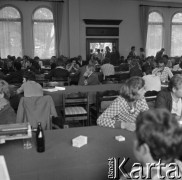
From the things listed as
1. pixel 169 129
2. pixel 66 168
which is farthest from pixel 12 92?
pixel 169 129

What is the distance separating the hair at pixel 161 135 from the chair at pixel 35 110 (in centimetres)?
268

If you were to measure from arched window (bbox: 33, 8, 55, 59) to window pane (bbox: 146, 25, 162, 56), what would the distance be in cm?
479

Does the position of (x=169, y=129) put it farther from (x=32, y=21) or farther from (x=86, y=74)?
(x=32, y=21)

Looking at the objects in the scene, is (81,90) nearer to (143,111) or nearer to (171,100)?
(171,100)

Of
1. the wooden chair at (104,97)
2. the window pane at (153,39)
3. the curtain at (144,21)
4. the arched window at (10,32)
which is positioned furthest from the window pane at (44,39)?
the wooden chair at (104,97)

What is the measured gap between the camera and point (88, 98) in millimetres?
4566

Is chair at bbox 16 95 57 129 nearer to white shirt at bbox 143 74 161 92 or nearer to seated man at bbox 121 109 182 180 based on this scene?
white shirt at bbox 143 74 161 92

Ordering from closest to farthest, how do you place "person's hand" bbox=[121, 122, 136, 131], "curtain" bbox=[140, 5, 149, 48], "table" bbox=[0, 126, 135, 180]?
"table" bbox=[0, 126, 135, 180], "person's hand" bbox=[121, 122, 136, 131], "curtain" bbox=[140, 5, 149, 48]

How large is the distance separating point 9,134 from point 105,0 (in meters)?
11.2

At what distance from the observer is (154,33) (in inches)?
537

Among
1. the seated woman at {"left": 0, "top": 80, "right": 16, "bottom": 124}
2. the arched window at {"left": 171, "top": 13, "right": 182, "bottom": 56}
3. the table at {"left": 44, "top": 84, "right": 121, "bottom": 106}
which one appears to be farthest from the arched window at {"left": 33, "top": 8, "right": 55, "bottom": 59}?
the seated woman at {"left": 0, "top": 80, "right": 16, "bottom": 124}

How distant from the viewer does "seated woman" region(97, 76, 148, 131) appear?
2.72 metres

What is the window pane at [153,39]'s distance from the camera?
44.4 ft

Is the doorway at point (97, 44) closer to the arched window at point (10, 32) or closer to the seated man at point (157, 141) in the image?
the arched window at point (10, 32)
